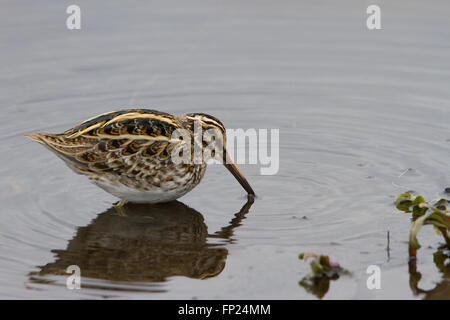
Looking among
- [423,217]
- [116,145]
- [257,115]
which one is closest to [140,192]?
[116,145]

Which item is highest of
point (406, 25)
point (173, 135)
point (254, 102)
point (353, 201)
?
point (406, 25)

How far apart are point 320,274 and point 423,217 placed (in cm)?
115

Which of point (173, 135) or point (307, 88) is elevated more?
point (307, 88)

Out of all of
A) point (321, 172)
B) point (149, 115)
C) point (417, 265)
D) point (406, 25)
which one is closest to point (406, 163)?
point (321, 172)

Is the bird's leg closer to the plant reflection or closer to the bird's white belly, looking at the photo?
the bird's white belly

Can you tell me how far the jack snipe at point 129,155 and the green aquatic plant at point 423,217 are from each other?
2757 mm

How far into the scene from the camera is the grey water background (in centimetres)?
843

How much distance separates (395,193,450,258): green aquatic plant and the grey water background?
387mm

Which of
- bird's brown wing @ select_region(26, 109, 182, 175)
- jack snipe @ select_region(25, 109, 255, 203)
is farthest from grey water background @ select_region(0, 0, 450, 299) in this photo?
bird's brown wing @ select_region(26, 109, 182, 175)

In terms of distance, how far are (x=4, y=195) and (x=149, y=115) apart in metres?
2.18

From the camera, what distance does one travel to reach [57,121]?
1238cm

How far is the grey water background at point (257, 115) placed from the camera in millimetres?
8433

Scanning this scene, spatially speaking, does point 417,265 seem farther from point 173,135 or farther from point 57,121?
point 57,121

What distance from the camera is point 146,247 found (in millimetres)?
9008
